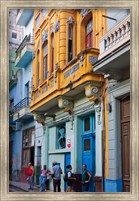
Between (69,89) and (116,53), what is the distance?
5.44 ft

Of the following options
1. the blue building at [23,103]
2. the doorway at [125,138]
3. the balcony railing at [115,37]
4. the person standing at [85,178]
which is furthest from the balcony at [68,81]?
the person standing at [85,178]

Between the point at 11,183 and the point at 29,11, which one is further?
the point at 29,11

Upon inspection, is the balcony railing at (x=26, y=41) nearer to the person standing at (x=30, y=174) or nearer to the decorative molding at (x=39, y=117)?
the decorative molding at (x=39, y=117)

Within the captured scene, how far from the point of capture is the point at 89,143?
6.42 meters

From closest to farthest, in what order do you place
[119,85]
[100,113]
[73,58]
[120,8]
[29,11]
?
[120,8], [29,11], [119,85], [100,113], [73,58]

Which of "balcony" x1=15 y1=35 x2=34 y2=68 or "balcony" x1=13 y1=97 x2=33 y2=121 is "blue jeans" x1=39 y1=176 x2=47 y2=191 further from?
"balcony" x1=15 y1=35 x2=34 y2=68

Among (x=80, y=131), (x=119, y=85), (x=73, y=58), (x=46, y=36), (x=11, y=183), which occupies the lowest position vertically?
(x=11, y=183)

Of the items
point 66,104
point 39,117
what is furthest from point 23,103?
point 66,104

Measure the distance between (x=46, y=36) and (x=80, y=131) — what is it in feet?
5.89

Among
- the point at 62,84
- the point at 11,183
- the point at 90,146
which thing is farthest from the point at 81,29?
the point at 11,183

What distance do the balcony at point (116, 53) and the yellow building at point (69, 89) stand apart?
1.11 feet

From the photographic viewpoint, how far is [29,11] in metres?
4.75

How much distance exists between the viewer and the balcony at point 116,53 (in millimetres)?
4934

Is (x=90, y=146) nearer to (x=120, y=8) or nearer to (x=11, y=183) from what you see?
(x=11, y=183)
